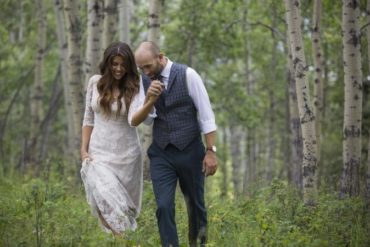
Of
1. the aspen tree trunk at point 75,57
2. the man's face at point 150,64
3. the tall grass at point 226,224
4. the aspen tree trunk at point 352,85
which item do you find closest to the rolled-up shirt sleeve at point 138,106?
the man's face at point 150,64

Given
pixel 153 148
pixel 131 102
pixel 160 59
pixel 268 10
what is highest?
pixel 268 10

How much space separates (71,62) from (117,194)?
535 cm

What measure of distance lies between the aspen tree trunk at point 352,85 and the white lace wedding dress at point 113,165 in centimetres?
385

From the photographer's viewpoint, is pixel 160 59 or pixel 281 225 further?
pixel 281 225

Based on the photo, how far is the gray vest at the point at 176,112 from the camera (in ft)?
18.9

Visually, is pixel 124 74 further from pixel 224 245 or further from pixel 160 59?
pixel 224 245

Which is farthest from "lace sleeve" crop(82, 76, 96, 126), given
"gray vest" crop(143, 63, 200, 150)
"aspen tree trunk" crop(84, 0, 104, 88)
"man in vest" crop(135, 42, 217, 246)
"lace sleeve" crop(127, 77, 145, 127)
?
"aspen tree trunk" crop(84, 0, 104, 88)

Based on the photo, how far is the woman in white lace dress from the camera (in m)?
5.92

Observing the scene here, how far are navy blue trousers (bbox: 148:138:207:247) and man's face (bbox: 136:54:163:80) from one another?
2.24 ft

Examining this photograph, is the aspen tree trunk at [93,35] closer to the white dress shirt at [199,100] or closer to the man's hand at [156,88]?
the white dress shirt at [199,100]

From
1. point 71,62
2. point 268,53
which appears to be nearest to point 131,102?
point 71,62

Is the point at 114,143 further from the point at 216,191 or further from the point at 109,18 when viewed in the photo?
the point at 109,18

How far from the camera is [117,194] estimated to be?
5973 millimetres

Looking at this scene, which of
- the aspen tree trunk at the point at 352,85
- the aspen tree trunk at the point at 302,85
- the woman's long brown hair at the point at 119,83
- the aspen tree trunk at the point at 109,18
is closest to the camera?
the woman's long brown hair at the point at 119,83
